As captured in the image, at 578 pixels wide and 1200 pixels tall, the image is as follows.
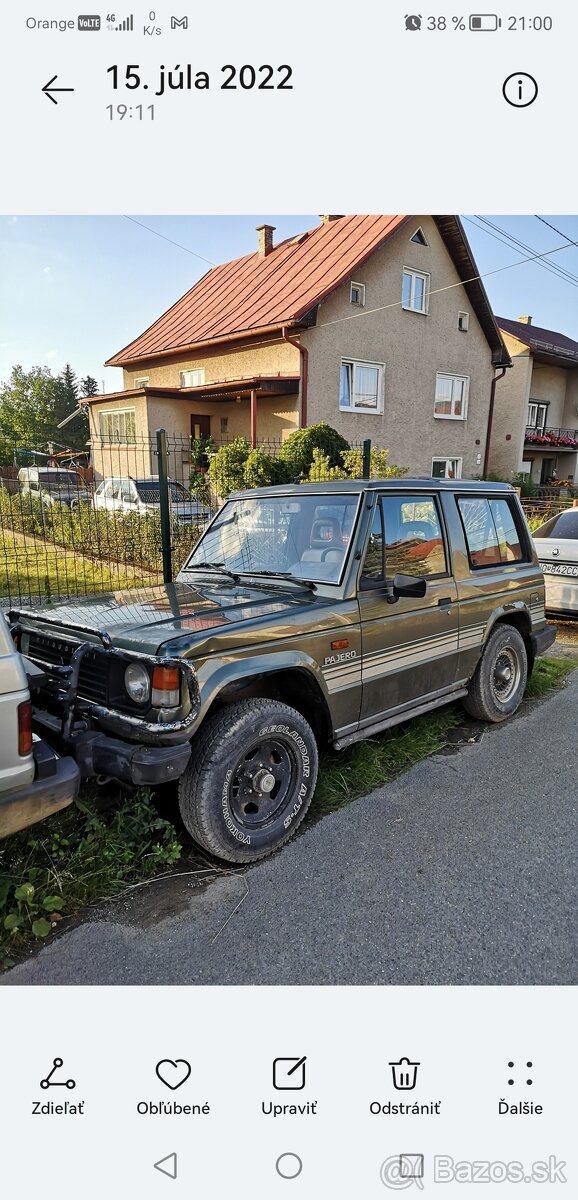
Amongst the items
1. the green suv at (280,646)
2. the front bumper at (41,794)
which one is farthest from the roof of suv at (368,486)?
the front bumper at (41,794)

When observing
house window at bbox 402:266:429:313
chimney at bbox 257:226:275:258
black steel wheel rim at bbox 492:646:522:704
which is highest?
chimney at bbox 257:226:275:258

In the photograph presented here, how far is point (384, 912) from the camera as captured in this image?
2660mm

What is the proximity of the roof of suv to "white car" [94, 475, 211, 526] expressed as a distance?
12.0 ft

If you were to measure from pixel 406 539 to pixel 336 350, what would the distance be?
13374mm

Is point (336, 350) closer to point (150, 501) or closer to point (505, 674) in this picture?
point (150, 501)

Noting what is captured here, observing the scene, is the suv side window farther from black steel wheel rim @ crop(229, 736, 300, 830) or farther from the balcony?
the balcony

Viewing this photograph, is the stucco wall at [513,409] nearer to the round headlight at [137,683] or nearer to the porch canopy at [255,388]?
Result: the porch canopy at [255,388]

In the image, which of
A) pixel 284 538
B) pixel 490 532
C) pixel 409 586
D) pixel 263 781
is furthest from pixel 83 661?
pixel 490 532

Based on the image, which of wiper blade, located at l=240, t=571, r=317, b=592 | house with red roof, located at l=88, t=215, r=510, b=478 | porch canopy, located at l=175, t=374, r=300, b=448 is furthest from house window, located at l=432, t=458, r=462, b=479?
wiper blade, located at l=240, t=571, r=317, b=592

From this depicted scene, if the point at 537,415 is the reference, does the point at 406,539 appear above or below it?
below

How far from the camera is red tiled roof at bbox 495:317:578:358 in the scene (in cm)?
2574

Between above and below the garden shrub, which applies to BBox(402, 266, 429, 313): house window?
above

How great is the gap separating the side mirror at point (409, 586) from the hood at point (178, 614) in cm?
50
